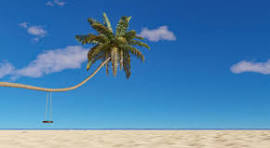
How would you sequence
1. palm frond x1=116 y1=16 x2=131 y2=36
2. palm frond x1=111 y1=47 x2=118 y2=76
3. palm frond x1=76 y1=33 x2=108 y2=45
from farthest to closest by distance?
1. palm frond x1=116 y1=16 x2=131 y2=36
2. palm frond x1=76 y1=33 x2=108 y2=45
3. palm frond x1=111 y1=47 x2=118 y2=76

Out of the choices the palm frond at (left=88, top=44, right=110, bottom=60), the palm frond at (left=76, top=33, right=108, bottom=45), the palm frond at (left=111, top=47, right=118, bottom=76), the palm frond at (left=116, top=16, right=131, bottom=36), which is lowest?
the palm frond at (left=111, top=47, right=118, bottom=76)

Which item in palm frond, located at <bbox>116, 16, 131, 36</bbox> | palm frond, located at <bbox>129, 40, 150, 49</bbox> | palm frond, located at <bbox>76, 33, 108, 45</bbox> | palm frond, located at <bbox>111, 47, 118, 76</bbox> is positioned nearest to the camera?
palm frond, located at <bbox>111, 47, 118, 76</bbox>

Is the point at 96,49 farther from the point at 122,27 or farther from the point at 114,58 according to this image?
the point at 122,27

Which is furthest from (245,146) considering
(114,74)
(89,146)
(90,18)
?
(90,18)

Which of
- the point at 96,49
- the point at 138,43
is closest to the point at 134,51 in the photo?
the point at 138,43

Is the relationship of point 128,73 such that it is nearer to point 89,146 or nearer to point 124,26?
point 124,26

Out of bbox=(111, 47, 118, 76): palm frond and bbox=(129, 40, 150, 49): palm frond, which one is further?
bbox=(129, 40, 150, 49): palm frond

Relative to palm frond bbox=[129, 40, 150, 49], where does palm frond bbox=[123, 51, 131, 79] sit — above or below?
below

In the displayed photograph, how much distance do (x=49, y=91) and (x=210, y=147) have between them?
34.0ft

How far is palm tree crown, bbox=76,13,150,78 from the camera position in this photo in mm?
24391

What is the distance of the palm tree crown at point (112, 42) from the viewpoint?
24.4 metres

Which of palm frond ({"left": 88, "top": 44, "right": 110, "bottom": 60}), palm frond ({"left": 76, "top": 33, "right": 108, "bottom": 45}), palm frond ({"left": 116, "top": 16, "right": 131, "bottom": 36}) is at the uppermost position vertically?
palm frond ({"left": 116, "top": 16, "right": 131, "bottom": 36})

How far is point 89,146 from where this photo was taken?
879cm

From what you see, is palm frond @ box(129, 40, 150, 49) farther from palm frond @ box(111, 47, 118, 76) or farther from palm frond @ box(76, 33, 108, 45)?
palm frond @ box(76, 33, 108, 45)
